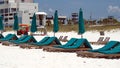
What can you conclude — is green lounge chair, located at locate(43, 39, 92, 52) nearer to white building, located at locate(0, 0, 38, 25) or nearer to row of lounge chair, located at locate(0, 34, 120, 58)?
row of lounge chair, located at locate(0, 34, 120, 58)

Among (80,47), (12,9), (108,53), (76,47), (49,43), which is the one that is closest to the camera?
(108,53)

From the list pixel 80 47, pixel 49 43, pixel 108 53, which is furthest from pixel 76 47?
pixel 108 53

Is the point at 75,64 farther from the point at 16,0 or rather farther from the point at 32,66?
the point at 16,0

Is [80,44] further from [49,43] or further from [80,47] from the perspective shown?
[49,43]

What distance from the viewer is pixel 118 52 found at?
12898 mm

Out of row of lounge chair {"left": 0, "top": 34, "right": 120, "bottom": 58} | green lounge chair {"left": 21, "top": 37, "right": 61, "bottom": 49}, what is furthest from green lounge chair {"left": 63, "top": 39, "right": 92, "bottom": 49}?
green lounge chair {"left": 21, "top": 37, "right": 61, "bottom": 49}

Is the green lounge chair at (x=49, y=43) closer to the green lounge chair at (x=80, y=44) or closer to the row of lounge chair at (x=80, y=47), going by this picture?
the row of lounge chair at (x=80, y=47)

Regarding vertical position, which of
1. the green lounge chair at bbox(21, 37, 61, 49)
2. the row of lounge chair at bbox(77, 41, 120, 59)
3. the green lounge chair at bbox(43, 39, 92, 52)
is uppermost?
the row of lounge chair at bbox(77, 41, 120, 59)

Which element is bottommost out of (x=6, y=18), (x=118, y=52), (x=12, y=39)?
(x=6, y=18)

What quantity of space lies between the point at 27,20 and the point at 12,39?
185ft

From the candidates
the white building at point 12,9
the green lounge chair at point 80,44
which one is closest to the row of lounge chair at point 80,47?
the green lounge chair at point 80,44

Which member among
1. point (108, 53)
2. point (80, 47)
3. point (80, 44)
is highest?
point (108, 53)

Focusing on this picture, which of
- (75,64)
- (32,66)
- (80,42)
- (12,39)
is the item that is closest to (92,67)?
(75,64)

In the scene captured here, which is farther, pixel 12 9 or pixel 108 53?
pixel 12 9
